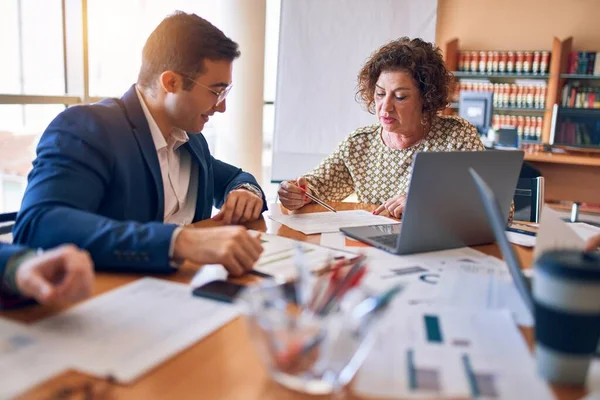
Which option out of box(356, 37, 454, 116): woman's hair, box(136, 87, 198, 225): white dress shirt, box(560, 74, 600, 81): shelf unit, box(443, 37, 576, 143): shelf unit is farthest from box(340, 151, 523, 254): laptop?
box(560, 74, 600, 81): shelf unit

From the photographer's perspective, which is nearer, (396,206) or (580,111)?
(396,206)

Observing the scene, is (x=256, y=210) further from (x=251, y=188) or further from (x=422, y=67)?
(x=422, y=67)

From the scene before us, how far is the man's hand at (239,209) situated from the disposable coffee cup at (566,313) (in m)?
0.89

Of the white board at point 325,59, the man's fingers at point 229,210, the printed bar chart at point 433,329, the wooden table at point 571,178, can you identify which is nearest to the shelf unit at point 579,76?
the wooden table at point 571,178

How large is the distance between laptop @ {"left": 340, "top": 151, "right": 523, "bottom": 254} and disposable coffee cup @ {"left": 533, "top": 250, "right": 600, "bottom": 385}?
1.45 ft

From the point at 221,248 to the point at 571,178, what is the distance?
3.64 meters

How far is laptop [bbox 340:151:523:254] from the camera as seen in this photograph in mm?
1030

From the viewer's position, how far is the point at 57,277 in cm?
74

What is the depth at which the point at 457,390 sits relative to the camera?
57 cm

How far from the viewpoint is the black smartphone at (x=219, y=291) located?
2.65 feet

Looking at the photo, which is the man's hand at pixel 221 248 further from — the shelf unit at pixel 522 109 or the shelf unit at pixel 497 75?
the shelf unit at pixel 522 109

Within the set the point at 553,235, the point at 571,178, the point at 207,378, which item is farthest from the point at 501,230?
the point at 571,178

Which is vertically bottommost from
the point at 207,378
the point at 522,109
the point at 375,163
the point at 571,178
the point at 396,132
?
the point at 571,178

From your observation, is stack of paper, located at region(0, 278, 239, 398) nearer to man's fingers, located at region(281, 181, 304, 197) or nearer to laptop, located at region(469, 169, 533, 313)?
laptop, located at region(469, 169, 533, 313)
